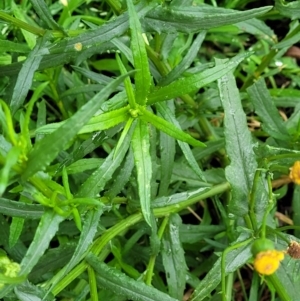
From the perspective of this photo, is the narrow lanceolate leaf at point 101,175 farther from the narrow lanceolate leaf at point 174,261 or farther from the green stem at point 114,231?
the narrow lanceolate leaf at point 174,261

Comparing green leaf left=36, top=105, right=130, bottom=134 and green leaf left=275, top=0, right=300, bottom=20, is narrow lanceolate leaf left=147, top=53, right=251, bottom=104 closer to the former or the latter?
green leaf left=36, top=105, right=130, bottom=134

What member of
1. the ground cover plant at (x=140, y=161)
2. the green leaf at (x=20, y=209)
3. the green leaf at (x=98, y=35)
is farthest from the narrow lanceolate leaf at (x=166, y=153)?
the green leaf at (x=20, y=209)

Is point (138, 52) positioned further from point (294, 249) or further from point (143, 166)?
point (294, 249)

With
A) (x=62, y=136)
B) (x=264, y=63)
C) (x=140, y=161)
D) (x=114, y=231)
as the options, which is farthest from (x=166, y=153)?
(x=62, y=136)

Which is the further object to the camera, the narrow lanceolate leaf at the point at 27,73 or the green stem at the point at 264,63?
the green stem at the point at 264,63

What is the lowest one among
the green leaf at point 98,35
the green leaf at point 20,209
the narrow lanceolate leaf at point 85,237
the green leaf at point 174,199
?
the green leaf at point 174,199

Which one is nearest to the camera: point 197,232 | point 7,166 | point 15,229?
point 7,166

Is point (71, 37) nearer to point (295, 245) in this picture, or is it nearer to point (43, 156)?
point (43, 156)

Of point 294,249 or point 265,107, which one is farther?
point 265,107

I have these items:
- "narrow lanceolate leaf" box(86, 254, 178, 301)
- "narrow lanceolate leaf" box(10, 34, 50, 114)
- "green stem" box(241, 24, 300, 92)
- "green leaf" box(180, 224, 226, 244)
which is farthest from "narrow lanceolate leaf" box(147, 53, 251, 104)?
"green leaf" box(180, 224, 226, 244)
